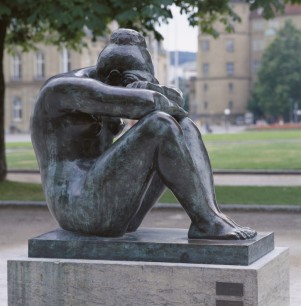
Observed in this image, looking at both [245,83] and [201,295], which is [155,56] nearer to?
[245,83]

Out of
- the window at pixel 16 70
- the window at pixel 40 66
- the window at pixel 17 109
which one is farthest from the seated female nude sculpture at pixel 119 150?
the window at pixel 16 70

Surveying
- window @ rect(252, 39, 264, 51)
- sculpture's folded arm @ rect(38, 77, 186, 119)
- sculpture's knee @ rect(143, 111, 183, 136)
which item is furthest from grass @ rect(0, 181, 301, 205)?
window @ rect(252, 39, 264, 51)

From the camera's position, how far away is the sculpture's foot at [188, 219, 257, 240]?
226 inches

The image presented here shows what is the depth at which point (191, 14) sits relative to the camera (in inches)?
700

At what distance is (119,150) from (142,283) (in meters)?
0.88

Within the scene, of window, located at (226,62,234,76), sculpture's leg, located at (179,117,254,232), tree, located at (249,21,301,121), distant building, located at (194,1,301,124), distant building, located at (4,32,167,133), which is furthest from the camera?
window, located at (226,62,234,76)

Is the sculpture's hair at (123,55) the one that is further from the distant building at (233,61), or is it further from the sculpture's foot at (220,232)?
the distant building at (233,61)

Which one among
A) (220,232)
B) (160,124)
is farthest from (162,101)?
(220,232)

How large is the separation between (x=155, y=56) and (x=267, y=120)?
4274 cm

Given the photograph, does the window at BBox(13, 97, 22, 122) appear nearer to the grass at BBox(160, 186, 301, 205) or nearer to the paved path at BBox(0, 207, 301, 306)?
the grass at BBox(160, 186, 301, 205)

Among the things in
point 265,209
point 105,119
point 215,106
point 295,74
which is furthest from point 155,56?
point 105,119

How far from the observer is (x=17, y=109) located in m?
85.4

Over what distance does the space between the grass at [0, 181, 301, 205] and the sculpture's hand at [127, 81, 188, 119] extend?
941 cm

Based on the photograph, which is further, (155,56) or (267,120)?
(267,120)
